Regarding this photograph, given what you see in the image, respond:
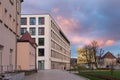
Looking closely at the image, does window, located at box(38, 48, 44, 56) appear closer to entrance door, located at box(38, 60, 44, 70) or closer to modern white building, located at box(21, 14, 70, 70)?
modern white building, located at box(21, 14, 70, 70)

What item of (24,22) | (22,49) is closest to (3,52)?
(22,49)

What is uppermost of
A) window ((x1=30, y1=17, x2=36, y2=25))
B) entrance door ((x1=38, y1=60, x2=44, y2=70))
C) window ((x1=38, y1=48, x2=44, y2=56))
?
window ((x1=30, y1=17, x2=36, y2=25))

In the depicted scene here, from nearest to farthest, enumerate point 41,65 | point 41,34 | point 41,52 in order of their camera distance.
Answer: point 41,65 → point 41,52 → point 41,34

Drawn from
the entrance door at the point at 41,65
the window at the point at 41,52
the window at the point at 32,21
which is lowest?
the entrance door at the point at 41,65

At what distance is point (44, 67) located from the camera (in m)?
114

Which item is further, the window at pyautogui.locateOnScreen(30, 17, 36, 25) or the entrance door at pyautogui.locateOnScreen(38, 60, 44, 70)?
the window at pyautogui.locateOnScreen(30, 17, 36, 25)

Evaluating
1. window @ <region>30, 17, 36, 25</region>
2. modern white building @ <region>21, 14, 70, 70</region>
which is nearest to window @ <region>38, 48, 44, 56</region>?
modern white building @ <region>21, 14, 70, 70</region>

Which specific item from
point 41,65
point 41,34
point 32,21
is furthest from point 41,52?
point 32,21

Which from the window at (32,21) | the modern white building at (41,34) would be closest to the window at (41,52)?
the modern white building at (41,34)

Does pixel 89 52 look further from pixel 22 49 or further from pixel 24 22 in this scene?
pixel 22 49

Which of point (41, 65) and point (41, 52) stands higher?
point (41, 52)

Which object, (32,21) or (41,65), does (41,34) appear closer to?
(32,21)

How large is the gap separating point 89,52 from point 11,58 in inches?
4340

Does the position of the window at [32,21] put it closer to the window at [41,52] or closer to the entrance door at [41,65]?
the window at [41,52]
